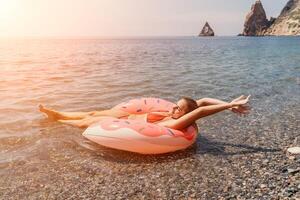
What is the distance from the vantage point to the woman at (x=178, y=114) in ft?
30.2

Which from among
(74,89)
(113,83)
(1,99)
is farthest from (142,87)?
(1,99)

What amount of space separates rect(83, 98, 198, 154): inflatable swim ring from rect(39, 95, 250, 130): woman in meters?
0.40

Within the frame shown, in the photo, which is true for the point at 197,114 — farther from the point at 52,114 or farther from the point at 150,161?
the point at 52,114

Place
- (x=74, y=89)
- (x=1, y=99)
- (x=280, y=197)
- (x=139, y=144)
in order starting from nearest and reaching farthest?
(x=280, y=197) < (x=139, y=144) < (x=1, y=99) < (x=74, y=89)

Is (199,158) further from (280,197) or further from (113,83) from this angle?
(113,83)

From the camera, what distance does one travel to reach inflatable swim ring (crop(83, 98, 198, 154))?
355 inches

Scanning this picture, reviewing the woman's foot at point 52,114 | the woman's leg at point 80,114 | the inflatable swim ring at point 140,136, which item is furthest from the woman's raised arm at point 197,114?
the woman's foot at point 52,114

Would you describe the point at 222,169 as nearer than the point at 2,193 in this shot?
No

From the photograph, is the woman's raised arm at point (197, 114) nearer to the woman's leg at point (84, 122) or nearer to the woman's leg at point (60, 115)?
the woman's leg at point (84, 122)

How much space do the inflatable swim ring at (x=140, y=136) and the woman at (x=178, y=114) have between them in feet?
Result: 1.33

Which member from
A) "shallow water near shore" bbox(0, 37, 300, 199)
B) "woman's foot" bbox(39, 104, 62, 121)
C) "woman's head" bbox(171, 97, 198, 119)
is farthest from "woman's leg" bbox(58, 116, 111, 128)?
"woman's head" bbox(171, 97, 198, 119)

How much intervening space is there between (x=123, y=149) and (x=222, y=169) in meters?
2.61

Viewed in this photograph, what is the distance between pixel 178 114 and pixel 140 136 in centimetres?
137

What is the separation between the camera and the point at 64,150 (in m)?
9.65
